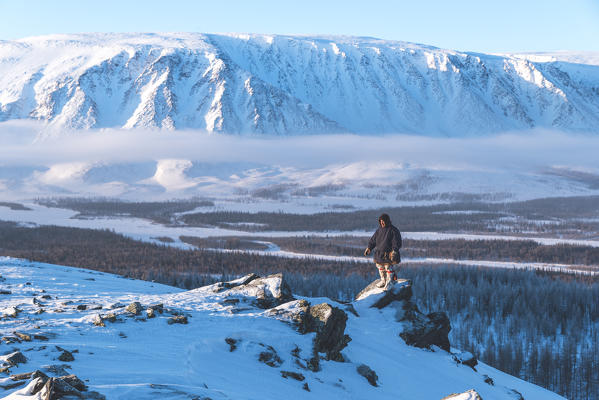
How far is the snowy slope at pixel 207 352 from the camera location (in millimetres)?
14961

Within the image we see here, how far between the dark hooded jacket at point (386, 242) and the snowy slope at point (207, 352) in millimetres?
3080

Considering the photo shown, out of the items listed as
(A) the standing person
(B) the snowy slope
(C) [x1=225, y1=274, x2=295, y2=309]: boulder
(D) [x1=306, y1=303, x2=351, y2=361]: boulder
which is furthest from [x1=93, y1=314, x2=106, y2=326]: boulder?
(A) the standing person

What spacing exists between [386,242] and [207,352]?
32.4ft

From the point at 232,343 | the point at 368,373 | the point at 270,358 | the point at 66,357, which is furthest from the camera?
the point at 368,373

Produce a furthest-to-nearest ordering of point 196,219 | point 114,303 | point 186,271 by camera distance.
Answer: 1. point 196,219
2. point 186,271
3. point 114,303

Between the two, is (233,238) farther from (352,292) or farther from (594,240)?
(594,240)

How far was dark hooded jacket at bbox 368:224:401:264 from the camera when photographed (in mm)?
25062

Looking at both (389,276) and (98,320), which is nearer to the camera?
(98,320)

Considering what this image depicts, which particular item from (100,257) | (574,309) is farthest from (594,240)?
(100,257)

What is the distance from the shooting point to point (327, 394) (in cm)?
1820

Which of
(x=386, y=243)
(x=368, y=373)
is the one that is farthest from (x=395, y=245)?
(x=368, y=373)

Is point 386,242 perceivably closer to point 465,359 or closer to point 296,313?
point 296,313

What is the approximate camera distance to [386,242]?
25047 millimetres

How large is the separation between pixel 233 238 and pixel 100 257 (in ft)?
146
